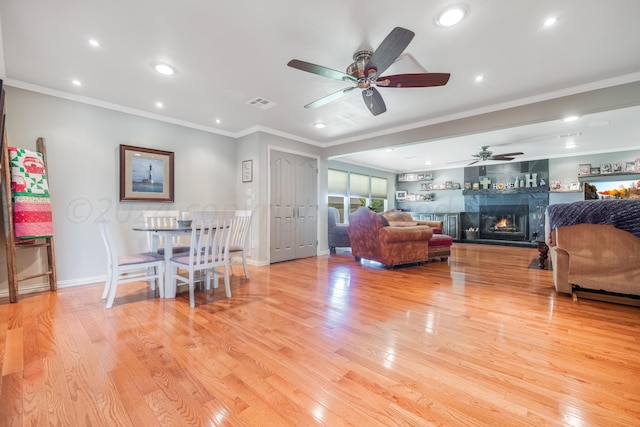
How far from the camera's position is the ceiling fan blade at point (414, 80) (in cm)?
236

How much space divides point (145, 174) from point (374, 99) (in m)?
3.53

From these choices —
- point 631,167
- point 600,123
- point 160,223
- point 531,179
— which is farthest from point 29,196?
point 631,167

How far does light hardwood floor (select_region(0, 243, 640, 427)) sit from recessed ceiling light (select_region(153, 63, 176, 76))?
2.52m

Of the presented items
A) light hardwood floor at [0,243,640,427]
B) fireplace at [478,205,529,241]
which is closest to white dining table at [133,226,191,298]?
light hardwood floor at [0,243,640,427]

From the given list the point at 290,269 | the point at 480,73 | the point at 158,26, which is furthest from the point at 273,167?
the point at 480,73

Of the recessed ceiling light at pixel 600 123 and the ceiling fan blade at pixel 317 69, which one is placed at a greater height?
the recessed ceiling light at pixel 600 123

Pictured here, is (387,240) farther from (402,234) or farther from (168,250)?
(168,250)

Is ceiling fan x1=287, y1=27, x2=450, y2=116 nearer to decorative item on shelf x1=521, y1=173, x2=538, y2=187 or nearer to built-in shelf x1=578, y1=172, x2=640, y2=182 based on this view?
decorative item on shelf x1=521, y1=173, x2=538, y2=187

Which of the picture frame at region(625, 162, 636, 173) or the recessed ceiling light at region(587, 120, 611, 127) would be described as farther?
the picture frame at region(625, 162, 636, 173)

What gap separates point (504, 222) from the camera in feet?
26.6

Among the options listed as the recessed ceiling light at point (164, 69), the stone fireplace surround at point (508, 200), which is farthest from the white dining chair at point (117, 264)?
the stone fireplace surround at point (508, 200)

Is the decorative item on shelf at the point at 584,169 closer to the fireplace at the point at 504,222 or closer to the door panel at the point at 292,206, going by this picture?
the fireplace at the point at 504,222

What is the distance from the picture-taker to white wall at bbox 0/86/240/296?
3246mm

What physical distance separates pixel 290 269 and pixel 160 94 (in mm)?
3147
